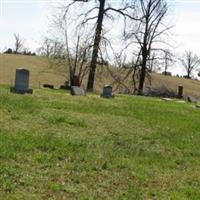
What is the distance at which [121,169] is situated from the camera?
356 inches

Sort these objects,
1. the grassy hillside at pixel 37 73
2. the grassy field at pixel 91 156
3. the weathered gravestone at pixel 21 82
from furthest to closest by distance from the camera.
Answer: the grassy hillside at pixel 37 73
the weathered gravestone at pixel 21 82
the grassy field at pixel 91 156

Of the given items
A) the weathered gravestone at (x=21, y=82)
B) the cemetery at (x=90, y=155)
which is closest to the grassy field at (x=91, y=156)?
the cemetery at (x=90, y=155)

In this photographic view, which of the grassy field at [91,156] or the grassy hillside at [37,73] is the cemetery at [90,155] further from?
the grassy hillside at [37,73]

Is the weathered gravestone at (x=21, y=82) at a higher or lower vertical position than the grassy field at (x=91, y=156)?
higher

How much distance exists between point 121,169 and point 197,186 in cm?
133

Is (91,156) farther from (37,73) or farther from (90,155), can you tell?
(37,73)

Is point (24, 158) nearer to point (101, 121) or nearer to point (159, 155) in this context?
point (159, 155)

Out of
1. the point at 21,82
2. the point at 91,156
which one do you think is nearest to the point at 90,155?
the point at 91,156

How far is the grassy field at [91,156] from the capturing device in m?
7.55

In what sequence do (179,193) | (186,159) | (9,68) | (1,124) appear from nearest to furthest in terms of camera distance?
(179,193)
(186,159)
(1,124)
(9,68)

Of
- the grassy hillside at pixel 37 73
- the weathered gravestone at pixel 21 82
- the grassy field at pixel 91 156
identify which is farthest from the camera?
the grassy hillside at pixel 37 73

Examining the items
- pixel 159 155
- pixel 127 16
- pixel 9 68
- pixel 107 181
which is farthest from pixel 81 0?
pixel 107 181

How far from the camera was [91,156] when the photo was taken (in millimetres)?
9547

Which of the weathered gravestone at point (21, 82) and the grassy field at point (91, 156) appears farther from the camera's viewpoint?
the weathered gravestone at point (21, 82)
